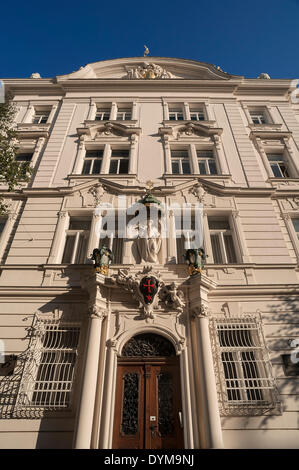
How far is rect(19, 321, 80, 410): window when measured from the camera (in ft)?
27.2

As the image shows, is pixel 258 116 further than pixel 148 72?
No

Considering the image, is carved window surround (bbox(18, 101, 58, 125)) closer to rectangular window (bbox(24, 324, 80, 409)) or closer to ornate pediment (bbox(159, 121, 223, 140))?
ornate pediment (bbox(159, 121, 223, 140))

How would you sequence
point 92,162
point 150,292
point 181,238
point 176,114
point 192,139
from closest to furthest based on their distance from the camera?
point 150,292 → point 181,238 → point 92,162 → point 192,139 → point 176,114

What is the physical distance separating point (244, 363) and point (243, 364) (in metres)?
0.05

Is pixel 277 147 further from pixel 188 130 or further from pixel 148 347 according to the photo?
pixel 148 347

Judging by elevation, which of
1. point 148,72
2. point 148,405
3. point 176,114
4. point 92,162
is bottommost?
point 148,405

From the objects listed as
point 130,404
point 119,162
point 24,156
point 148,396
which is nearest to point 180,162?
point 119,162

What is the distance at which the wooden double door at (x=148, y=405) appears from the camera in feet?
25.1

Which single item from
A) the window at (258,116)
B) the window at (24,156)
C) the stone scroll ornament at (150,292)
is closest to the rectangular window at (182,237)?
the stone scroll ornament at (150,292)

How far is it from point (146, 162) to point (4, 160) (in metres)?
6.50

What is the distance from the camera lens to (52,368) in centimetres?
890

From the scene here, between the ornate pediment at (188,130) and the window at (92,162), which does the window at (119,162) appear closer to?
the window at (92,162)
